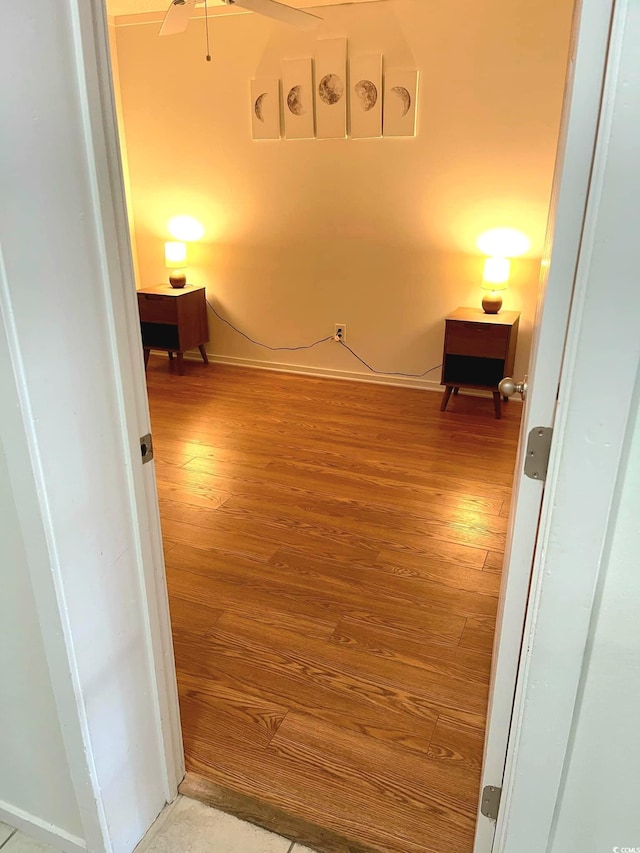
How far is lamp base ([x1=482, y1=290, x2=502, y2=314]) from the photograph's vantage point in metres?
3.79

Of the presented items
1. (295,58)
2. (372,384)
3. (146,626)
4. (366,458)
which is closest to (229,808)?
(146,626)

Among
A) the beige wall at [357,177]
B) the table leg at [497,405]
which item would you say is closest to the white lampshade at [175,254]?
the beige wall at [357,177]

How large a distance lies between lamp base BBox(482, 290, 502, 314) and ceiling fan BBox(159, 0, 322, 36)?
176cm

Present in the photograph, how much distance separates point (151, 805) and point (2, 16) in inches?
59.9

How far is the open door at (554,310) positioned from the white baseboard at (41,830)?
0.89m

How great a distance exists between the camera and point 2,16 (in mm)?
814

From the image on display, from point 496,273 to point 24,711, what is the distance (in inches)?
131

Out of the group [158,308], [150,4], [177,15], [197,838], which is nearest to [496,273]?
[177,15]

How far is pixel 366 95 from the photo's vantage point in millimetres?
3799

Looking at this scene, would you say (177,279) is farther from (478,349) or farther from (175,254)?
(478,349)

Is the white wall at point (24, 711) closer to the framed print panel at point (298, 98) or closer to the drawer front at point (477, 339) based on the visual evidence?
the drawer front at point (477, 339)

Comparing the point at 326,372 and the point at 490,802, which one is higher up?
the point at 490,802

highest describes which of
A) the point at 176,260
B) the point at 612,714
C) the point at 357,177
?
the point at 357,177

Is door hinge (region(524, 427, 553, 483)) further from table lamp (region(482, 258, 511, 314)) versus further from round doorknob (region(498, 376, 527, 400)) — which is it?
table lamp (region(482, 258, 511, 314))
